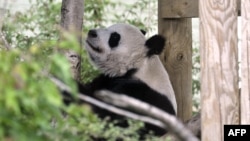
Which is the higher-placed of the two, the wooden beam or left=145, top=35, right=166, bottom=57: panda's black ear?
the wooden beam

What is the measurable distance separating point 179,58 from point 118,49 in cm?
44

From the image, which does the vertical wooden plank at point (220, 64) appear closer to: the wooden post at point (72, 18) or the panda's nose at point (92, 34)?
the wooden post at point (72, 18)

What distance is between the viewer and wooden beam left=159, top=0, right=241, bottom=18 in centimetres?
505

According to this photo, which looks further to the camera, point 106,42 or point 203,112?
point 106,42

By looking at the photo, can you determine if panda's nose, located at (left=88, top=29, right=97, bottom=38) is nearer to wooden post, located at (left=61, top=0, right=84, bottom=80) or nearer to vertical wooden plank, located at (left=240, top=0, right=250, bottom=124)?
wooden post, located at (left=61, top=0, right=84, bottom=80)

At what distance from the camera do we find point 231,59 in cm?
384

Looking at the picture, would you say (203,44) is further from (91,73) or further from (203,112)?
(91,73)

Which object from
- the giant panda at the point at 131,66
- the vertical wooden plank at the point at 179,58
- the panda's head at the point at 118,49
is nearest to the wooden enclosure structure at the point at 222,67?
the giant panda at the point at 131,66

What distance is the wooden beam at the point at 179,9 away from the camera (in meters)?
5.05

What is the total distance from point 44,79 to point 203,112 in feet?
6.16

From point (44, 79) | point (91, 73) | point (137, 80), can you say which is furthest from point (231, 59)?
point (91, 73)

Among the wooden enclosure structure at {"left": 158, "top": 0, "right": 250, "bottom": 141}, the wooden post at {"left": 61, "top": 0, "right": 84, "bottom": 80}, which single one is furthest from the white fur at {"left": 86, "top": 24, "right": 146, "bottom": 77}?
the wooden enclosure structure at {"left": 158, "top": 0, "right": 250, "bottom": 141}

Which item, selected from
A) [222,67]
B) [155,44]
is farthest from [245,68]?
[155,44]

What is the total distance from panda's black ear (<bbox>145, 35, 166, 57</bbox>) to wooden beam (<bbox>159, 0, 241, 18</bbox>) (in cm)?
29
